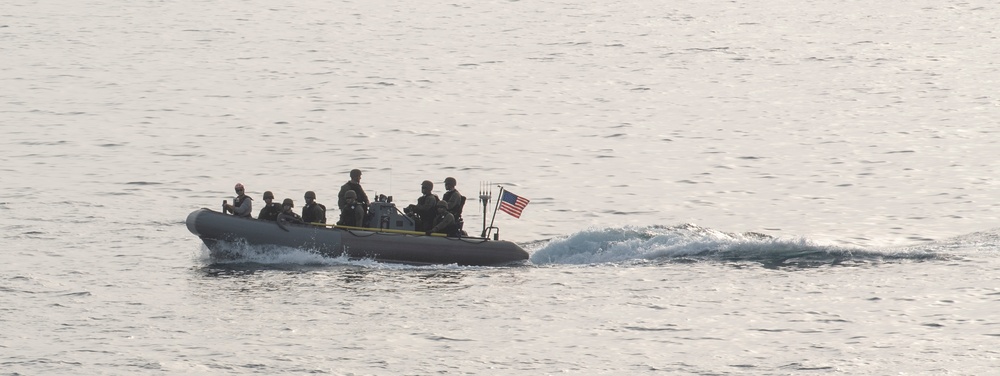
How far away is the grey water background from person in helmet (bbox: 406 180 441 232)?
108 centimetres

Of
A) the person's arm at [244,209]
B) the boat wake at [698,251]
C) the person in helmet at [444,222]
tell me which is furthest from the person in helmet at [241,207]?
the boat wake at [698,251]

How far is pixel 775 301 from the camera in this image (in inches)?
984

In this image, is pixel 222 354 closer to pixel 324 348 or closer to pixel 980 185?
pixel 324 348

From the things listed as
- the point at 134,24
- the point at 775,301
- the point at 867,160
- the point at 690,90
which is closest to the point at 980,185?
the point at 867,160

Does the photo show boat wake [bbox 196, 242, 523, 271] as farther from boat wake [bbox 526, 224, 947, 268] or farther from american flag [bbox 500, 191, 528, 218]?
boat wake [bbox 526, 224, 947, 268]

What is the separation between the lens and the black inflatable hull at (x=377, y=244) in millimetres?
27297

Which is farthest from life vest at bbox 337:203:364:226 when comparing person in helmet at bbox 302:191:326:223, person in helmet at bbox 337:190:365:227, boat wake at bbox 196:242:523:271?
boat wake at bbox 196:242:523:271

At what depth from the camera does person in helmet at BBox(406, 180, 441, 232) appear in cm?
2761

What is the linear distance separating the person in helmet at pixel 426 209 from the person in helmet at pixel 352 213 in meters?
0.89

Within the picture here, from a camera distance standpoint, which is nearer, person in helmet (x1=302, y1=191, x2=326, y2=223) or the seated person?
the seated person

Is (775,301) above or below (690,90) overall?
below

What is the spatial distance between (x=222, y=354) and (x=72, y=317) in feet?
10.4

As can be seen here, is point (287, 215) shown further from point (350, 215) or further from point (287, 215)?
point (350, 215)

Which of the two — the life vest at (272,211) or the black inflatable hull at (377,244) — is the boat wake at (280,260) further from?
the life vest at (272,211)
